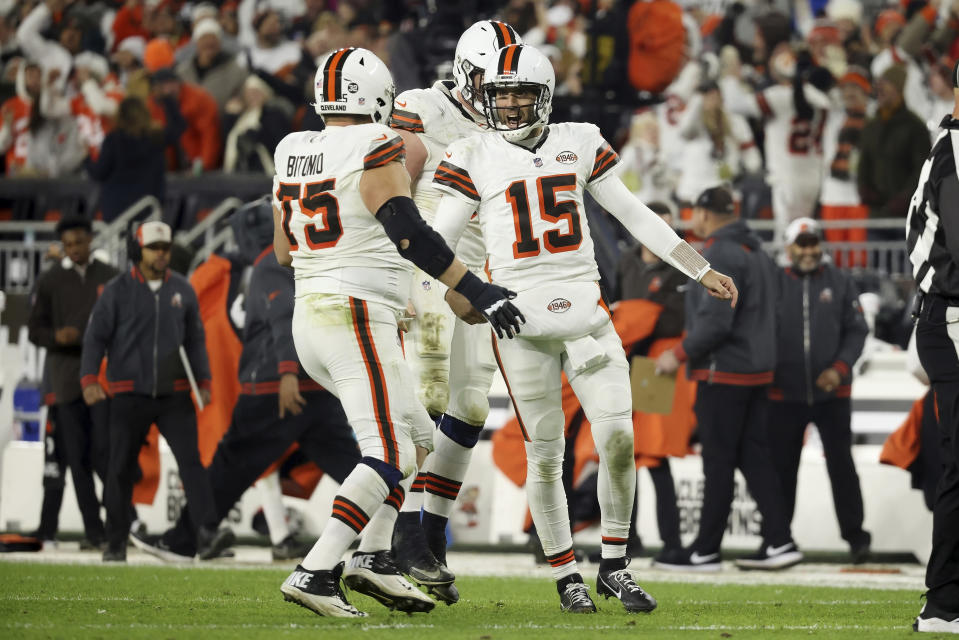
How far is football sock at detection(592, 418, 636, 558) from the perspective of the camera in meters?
7.12

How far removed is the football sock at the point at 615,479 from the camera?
7121 millimetres

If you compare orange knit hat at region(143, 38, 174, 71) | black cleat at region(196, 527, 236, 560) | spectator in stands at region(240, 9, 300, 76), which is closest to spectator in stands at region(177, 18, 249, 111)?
spectator in stands at region(240, 9, 300, 76)

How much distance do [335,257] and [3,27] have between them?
51.9ft

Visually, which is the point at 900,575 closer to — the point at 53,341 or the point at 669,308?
the point at 669,308

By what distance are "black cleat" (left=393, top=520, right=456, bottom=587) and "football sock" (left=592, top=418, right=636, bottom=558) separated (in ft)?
2.34

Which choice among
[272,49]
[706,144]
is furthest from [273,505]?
[272,49]

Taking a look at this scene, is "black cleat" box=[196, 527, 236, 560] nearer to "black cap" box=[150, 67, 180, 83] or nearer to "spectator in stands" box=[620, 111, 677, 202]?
"spectator in stands" box=[620, 111, 677, 202]

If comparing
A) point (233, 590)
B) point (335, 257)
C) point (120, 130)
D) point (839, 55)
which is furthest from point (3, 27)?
point (335, 257)

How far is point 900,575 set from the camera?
10.4 m

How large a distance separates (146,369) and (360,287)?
4.29 meters

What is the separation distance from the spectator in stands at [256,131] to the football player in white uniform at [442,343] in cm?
893

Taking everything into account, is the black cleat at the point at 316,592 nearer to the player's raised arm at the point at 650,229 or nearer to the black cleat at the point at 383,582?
the black cleat at the point at 383,582

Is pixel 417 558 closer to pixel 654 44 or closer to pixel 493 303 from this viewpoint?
pixel 493 303

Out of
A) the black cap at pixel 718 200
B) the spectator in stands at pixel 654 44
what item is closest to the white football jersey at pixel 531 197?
the black cap at pixel 718 200
